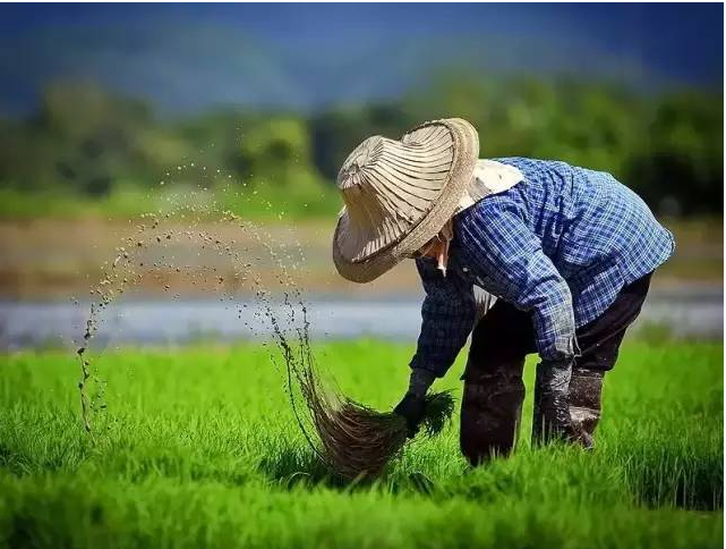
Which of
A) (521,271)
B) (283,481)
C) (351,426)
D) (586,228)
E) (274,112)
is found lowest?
(283,481)

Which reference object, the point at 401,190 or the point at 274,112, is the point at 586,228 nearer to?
the point at 401,190

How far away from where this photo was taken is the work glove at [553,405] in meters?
2.53

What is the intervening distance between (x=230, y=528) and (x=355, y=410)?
1.43ft

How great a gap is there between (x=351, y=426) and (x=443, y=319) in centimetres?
27

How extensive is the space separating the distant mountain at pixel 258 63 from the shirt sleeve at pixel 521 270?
99cm

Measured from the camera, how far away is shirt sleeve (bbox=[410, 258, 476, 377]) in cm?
263

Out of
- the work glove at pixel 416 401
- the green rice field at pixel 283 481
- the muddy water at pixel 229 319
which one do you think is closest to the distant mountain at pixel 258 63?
the muddy water at pixel 229 319

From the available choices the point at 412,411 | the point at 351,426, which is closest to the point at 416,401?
the point at 412,411

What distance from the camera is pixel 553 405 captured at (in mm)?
2562

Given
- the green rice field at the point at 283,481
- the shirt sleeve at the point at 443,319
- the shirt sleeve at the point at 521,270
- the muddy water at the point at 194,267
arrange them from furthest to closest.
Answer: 1. the muddy water at the point at 194,267
2. the shirt sleeve at the point at 443,319
3. the shirt sleeve at the point at 521,270
4. the green rice field at the point at 283,481

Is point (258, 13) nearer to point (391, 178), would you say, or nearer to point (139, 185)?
point (139, 185)

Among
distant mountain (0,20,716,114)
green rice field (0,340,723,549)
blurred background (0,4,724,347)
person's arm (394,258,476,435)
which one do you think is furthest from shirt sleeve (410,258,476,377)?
distant mountain (0,20,716,114)

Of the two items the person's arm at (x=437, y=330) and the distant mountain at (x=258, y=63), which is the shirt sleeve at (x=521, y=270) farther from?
the distant mountain at (x=258, y=63)

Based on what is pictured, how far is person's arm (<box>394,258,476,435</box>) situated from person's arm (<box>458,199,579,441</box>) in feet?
0.52
